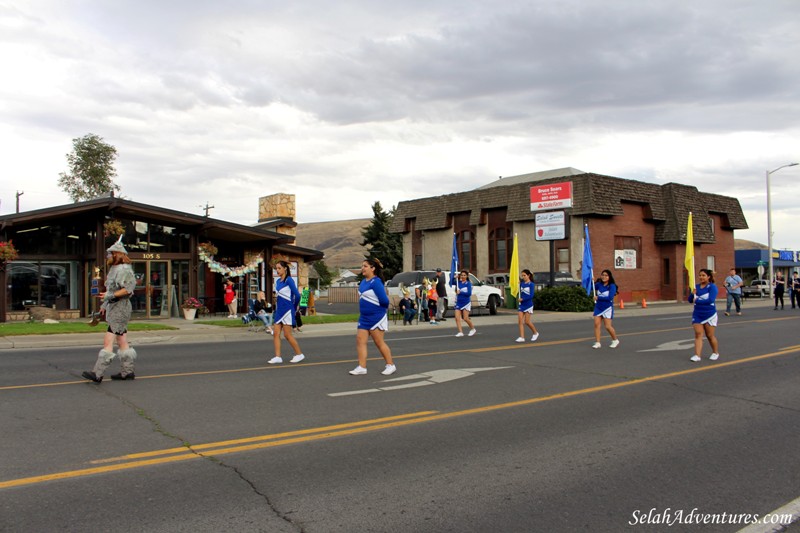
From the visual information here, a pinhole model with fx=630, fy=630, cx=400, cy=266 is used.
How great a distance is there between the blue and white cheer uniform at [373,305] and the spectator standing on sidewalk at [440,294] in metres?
11.7

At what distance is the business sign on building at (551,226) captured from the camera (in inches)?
1213

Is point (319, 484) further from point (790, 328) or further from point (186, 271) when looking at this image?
point (186, 271)

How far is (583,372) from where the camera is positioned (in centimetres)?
1004

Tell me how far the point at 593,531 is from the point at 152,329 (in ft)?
52.0

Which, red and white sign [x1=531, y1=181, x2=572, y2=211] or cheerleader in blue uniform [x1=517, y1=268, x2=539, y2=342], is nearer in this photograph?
cheerleader in blue uniform [x1=517, y1=268, x2=539, y2=342]

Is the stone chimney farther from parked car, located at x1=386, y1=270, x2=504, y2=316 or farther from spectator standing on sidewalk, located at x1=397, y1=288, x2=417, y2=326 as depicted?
spectator standing on sidewalk, located at x1=397, y1=288, x2=417, y2=326

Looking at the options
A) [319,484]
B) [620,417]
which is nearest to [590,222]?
[620,417]

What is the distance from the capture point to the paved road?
4.21 m

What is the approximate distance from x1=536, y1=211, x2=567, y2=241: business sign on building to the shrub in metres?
2.77

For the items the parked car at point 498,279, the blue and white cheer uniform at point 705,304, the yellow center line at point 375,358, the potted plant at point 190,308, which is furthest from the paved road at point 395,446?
the parked car at point 498,279

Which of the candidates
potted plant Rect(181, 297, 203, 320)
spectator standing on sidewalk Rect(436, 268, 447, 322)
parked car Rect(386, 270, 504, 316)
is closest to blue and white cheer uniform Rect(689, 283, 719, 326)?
spectator standing on sidewalk Rect(436, 268, 447, 322)

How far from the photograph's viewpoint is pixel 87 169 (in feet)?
144

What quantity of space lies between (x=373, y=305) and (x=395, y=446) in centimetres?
378

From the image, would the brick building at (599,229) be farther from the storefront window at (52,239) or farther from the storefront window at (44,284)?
the storefront window at (44,284)
